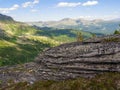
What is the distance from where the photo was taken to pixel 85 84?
190ft

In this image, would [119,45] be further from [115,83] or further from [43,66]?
[43,66]

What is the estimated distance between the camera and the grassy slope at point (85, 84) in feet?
180

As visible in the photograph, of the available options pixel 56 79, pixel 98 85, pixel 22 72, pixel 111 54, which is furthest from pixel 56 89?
pixel 22 72

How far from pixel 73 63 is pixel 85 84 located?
8.55m

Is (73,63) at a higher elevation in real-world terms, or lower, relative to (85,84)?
higher

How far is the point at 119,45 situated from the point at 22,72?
32602mm

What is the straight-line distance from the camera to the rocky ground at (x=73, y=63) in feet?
194

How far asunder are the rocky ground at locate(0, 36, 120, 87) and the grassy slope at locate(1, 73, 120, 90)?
87.7 inches

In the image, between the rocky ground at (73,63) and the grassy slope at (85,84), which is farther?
the rocky ground at (73,63)

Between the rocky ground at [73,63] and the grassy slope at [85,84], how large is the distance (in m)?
2.23

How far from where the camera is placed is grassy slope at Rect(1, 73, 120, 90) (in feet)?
180

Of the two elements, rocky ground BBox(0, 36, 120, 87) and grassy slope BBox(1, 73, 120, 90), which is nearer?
grassy slope BBox(1, 73, 120, 90)

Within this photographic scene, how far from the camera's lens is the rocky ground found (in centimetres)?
5928

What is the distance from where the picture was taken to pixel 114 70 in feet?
189
